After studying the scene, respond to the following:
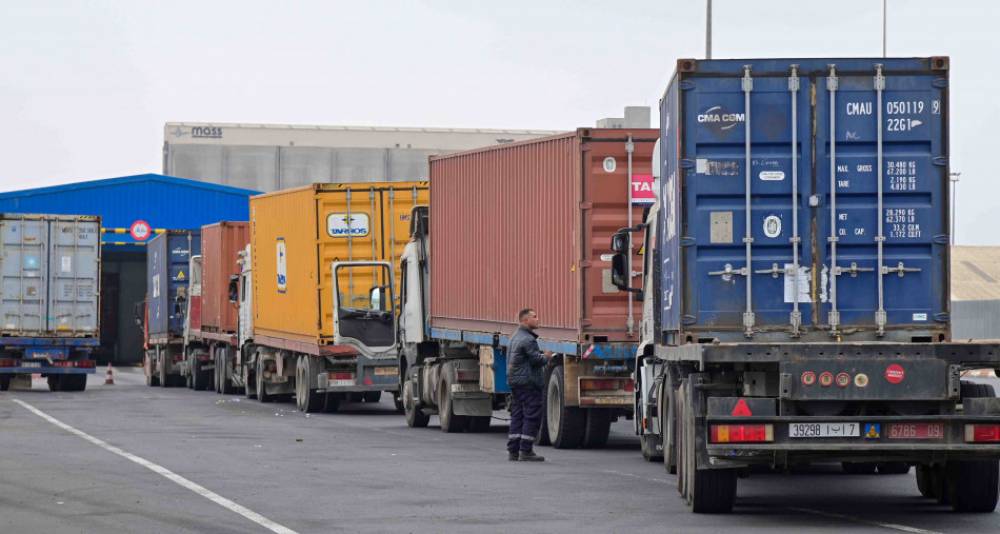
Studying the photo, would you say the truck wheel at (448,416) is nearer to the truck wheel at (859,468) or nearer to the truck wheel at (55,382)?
the truck wheel at (859,468)

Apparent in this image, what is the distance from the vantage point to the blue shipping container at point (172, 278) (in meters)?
46.2

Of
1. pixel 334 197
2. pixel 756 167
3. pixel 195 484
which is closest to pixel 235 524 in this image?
pixel 195 484

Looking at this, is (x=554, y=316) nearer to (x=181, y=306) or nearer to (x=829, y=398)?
(x=829, y=398)

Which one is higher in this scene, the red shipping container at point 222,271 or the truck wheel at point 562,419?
the red shipping container at point 222,271

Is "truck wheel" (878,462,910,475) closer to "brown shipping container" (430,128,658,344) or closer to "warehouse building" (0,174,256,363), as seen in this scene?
"brown shipping container" (430,128,658,344)

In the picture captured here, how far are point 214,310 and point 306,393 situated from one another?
1031cm

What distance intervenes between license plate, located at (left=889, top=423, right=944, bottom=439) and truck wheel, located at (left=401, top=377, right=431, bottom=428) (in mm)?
14812

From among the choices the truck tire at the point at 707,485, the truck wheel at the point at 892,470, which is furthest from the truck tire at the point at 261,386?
the truck tire at the point at 707,485

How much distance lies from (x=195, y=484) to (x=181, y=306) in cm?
2965

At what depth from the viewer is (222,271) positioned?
40969 millimetres

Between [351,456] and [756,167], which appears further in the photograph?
[351,456]

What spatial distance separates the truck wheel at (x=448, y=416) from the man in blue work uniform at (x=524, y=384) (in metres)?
5.39

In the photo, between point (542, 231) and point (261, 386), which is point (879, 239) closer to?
point (542, 231)

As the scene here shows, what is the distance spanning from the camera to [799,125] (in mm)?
13703
